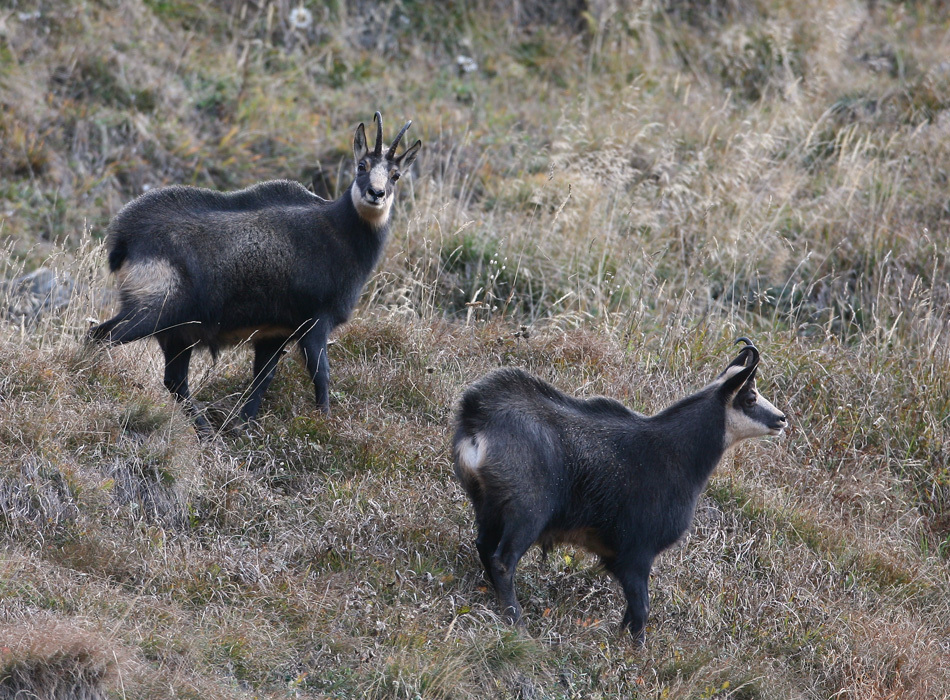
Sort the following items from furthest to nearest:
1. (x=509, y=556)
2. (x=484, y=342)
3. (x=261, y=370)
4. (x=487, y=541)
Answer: (x=484, y=342)
(x=261, y=370)
(x=487, y=541)
(x=509, y=556)

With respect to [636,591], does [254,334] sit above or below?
above

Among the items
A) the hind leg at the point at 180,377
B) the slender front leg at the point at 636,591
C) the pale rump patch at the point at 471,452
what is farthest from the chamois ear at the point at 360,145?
the slender front leg at the point at 636,591

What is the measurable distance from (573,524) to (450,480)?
1206mm

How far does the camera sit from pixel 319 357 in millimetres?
6680

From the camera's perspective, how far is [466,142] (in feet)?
33.9

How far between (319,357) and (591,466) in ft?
6.23

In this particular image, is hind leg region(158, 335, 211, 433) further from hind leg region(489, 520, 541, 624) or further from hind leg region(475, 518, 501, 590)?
hind leg region(489, 520, 541, 624)

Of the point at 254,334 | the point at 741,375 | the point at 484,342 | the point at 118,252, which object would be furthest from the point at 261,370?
the point at 741,375

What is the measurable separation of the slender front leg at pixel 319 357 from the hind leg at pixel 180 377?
68cm

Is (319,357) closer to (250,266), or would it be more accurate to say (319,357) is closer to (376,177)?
(250,266)

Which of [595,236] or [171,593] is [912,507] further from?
[171,593]

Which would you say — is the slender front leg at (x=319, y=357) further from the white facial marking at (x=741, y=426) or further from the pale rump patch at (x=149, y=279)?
the white facial marking at (x=741, y=426)

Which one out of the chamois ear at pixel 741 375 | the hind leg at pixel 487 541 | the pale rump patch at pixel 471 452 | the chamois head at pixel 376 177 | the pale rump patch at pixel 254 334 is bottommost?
the hind leg at pixel 487 541

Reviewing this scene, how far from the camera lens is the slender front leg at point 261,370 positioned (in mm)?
6773
